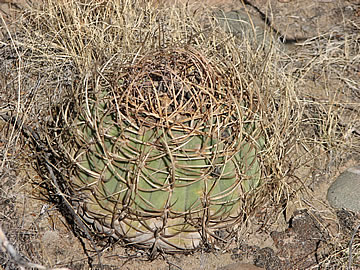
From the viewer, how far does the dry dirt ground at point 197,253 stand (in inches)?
77.8

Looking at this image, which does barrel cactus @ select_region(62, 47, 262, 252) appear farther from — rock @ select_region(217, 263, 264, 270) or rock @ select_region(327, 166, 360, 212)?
rock @ select_region(327, 166, 360, 212)

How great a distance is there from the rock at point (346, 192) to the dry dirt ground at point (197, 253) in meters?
0.04

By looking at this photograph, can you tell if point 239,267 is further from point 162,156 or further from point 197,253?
point 162,156

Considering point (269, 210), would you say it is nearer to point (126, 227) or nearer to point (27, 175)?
point (126, 227)

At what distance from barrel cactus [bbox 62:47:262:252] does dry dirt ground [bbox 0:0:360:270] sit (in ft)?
0.43

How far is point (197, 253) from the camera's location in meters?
2.02

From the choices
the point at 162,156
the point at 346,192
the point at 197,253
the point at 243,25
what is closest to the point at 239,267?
the point at 197,253

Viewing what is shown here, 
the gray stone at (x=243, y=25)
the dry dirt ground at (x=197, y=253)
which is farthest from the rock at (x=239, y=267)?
the gray stone at (x=243, y=25)

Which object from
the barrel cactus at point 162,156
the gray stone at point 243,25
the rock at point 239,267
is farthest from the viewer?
the gray stone at point 243,25

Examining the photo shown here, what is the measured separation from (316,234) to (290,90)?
72 cm

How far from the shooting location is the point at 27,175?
2.25 meters

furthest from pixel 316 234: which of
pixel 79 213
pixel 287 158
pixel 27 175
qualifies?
pixel 27 175

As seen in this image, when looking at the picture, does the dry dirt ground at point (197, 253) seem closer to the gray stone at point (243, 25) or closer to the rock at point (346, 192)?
the rock at point (346, 192)

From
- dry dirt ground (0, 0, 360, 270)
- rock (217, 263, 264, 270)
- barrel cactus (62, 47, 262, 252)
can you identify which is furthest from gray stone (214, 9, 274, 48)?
rock (217, 263, 264, 270)
